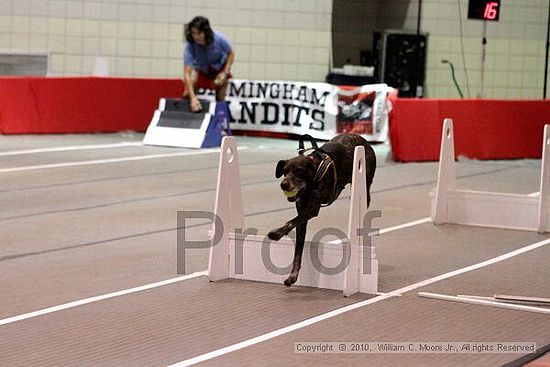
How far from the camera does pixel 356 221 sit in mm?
7113

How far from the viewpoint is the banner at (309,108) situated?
17.2 m

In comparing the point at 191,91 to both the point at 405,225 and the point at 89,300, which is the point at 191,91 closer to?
the point at 405,225

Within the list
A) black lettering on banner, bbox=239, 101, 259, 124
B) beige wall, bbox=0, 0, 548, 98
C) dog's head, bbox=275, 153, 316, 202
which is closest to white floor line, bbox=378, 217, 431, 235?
dog's head, bbox=275, 153, 316, 202

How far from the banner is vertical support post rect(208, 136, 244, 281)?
9259 millimetres

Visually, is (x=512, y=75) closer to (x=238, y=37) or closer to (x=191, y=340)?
(x=238, y=37)

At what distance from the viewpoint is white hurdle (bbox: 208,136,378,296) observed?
279 inches

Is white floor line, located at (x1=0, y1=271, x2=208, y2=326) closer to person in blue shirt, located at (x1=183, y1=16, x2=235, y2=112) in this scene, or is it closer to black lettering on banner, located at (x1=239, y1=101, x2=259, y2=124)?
person in blue shirt, located at (x1=183, y1=16, x2=235, y2=112)

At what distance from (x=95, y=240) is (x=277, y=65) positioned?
1452cm

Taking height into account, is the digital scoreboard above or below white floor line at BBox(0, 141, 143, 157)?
above

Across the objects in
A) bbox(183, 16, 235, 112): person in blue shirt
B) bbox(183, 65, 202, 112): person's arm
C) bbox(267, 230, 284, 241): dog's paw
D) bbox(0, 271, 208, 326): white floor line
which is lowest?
bbox(0, 271, 208, 326): white floor line

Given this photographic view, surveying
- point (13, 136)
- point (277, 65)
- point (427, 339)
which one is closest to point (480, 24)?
point (277, 65)

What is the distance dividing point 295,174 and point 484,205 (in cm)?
375

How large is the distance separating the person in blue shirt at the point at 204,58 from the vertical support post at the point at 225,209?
28.9 feet

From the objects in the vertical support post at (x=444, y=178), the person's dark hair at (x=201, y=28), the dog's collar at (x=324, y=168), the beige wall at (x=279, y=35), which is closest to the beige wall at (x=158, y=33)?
the beige wall at (x=279, y=35)
